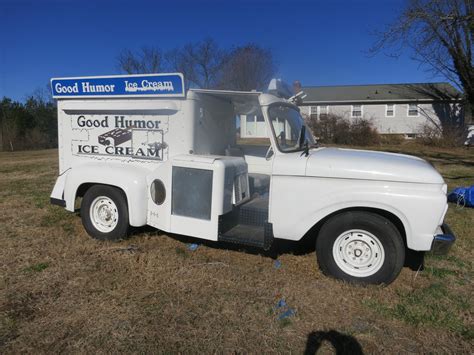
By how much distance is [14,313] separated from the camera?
333cm

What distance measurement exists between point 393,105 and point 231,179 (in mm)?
31052

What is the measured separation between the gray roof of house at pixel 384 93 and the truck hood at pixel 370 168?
28.3 metres

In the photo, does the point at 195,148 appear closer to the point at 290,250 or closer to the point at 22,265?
the point at 290,250

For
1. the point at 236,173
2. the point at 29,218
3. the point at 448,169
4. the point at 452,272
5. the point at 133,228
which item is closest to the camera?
the point at 452,272

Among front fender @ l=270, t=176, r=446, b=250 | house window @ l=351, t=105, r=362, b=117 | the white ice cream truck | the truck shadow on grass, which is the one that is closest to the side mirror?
the white ice cream truck

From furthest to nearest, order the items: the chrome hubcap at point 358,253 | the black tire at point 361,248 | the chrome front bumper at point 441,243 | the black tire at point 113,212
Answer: the black tire at point 113,212 < the chrome hubcap at point 358,253 < the black tire at point 361,248 < the chrome front bumper at point 441,243

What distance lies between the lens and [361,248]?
155 inches

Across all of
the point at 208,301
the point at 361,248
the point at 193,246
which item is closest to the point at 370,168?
the point at 361,248

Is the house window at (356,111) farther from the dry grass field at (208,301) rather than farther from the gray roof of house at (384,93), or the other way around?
the dry grass field at (208,301)

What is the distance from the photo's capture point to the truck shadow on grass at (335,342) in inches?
114

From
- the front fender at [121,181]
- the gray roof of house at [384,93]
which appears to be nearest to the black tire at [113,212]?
A: the front fender at [121,181]

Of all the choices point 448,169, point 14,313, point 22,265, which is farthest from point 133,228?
point 448,169

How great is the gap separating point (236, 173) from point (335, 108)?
99.0ft

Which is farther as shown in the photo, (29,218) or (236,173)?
(29,218)
